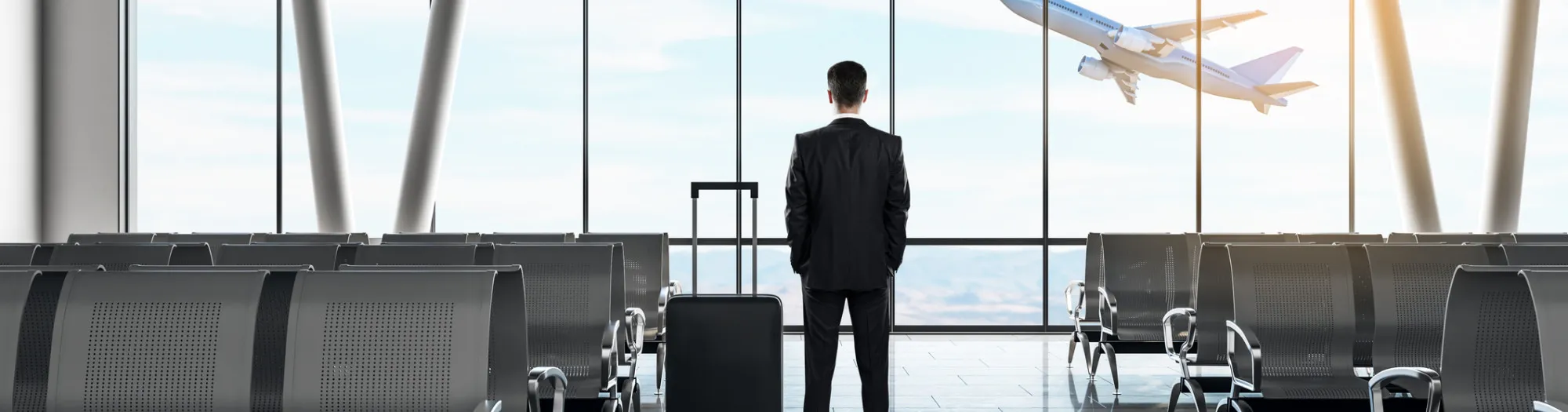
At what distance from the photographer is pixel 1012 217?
31875 millimetres

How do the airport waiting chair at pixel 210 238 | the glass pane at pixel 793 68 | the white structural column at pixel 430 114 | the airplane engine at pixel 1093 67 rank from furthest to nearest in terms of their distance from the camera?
1. the glass pane at pixel 793 68
2. the airplane engine at pixel 1093 67
3. the white structural column at pixel 430 114
4. the airport waiting chair at pixel 210 238

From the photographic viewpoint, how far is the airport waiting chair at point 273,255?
3646 mm

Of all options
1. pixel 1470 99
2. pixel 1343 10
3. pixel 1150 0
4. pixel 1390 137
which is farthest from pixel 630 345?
pixel 1470 99

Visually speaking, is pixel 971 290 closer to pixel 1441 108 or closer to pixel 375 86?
pixel 1441 108

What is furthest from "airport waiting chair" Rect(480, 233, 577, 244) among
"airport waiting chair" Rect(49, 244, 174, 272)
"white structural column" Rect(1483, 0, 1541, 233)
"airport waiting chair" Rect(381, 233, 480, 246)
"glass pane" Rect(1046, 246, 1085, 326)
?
"glass pane" Rect(1046, 246, 1085, 326)

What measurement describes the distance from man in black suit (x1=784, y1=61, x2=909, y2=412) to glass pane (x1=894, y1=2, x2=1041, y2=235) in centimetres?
2539

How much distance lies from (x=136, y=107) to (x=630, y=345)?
264 inches

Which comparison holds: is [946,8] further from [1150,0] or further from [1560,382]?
[1560,382]

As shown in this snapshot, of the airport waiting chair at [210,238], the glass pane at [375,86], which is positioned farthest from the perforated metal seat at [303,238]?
the glass pane at [375,86]

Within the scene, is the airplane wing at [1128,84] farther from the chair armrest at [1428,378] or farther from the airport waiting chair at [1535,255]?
the chair armrest at [1428,378]

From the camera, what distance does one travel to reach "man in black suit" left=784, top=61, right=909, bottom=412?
10.2ft

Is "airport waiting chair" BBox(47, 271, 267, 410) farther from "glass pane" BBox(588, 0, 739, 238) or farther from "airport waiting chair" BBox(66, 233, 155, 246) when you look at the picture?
"glass pane" BBox(588, 0, 739, 238)

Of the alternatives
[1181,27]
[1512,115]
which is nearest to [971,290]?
[1181,27]

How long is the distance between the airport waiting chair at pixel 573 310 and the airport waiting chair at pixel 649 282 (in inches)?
→ 48.9
